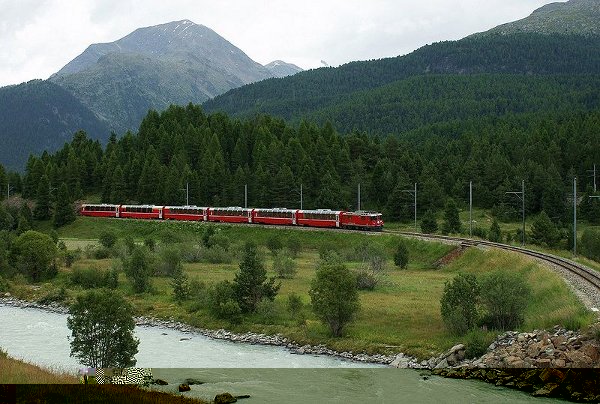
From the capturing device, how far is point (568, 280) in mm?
48438

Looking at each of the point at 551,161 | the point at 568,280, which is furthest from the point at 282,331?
the point at 551,161

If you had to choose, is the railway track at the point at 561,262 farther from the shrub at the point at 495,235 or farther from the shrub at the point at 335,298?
the shrub at the point at 335,298

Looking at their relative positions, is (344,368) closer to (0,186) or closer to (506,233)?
(506,233)

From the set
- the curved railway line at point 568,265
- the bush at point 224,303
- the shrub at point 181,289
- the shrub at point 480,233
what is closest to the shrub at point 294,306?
the bush at point 224,303

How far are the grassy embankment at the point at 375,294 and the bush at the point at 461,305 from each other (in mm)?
1005

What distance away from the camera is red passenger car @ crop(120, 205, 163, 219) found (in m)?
112

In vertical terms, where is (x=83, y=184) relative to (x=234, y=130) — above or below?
below

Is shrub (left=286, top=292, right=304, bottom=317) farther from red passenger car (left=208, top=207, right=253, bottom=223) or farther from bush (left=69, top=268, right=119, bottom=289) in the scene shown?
red passenger car (left=208, top=207, right=253, bottom=223)

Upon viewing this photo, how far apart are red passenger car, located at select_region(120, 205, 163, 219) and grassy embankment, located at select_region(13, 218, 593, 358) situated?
36.8ft

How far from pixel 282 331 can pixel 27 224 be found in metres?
69.6

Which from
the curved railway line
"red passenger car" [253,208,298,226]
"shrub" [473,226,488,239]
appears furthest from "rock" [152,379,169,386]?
"red passenger car" [253,208,298,226]

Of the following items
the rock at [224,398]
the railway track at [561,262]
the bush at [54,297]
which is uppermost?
the railway track at [561,262]

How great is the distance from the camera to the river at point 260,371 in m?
32.2

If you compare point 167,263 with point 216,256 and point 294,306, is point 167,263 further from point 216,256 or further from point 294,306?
point 294,306
